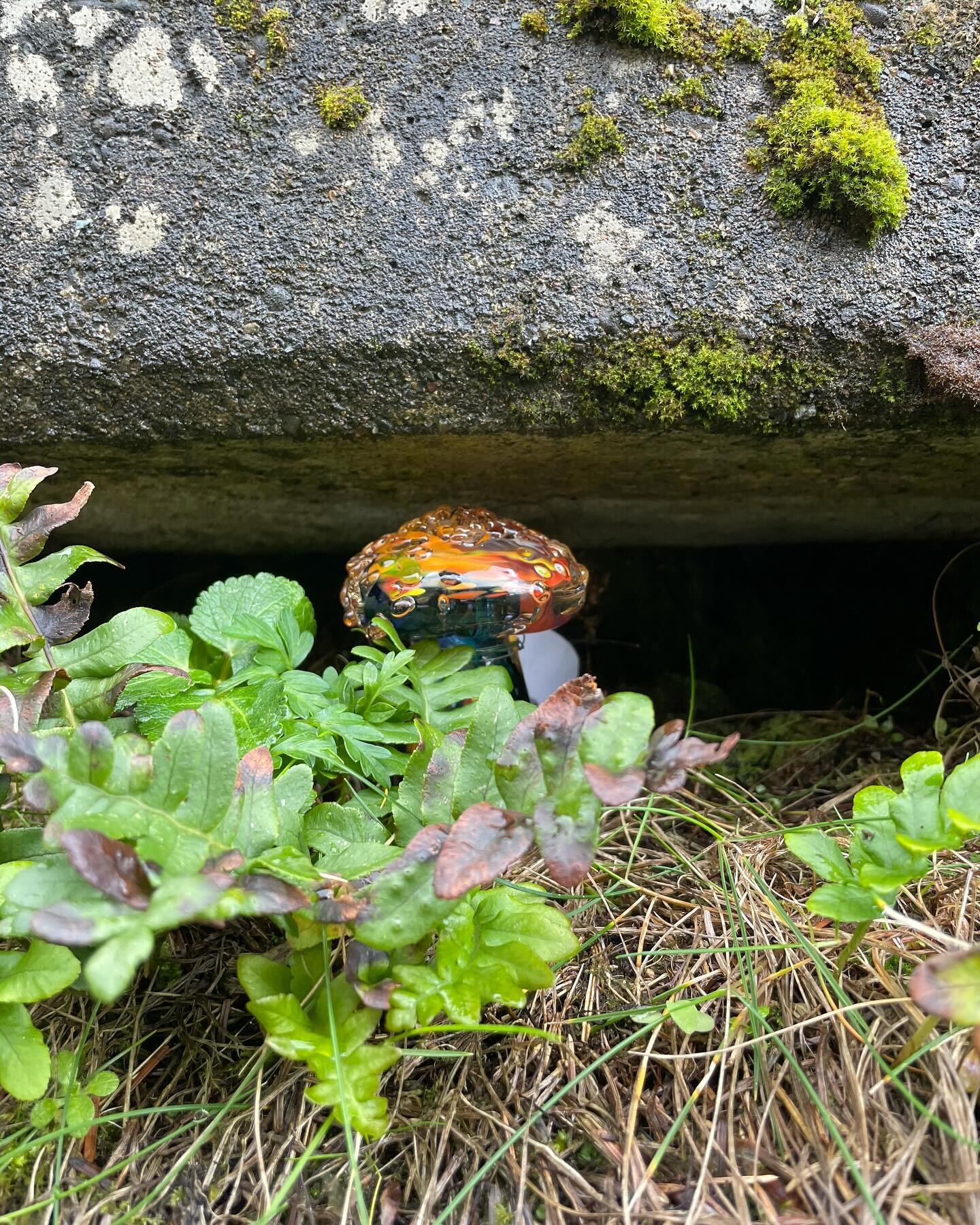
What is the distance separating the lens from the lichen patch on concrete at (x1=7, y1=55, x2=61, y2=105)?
1.41 m

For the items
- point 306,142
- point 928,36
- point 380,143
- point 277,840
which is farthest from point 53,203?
point 928,36

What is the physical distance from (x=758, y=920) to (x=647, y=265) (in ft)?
3.54

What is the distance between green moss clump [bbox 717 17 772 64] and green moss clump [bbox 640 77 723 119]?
0.25 ft

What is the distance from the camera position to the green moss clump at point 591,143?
53.8 inches

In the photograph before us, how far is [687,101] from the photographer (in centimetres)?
138

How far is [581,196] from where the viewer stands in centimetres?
137

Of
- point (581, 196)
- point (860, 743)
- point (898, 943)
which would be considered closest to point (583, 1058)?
point (898, 943)

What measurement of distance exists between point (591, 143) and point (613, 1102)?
1479 mm

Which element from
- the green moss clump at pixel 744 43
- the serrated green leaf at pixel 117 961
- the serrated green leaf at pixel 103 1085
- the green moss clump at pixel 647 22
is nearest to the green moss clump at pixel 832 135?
the green moss clump at pixel 744 43

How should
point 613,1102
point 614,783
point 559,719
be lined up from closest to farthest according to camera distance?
point 614,783 → point 559,719 → point 613,1102

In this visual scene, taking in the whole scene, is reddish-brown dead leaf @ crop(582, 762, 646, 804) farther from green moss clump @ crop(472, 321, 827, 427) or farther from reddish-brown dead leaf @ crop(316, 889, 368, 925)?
green moss clump @ crop(472, 321, 827, 427)

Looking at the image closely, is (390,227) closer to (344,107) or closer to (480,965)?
(344,107)

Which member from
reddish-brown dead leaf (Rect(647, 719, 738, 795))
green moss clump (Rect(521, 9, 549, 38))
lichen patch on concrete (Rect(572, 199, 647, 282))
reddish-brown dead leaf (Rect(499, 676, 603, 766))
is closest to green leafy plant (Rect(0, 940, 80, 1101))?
reddish-brown dead leaf (Rect(499, 676, 603, 766))

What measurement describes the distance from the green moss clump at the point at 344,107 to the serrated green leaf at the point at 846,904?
142 centimetres
